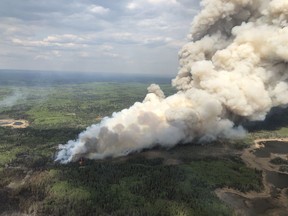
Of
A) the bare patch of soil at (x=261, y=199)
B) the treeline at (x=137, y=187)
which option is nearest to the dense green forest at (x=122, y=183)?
the treeline at (x=137, y=187)

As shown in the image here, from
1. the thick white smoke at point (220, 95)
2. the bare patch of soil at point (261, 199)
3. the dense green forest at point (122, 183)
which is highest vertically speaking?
the thick white smoke at point (220, 95)

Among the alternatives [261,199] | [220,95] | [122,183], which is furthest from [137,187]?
[220,95]

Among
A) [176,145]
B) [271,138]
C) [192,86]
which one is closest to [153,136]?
[176,145]

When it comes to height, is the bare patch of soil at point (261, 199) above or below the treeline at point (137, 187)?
below

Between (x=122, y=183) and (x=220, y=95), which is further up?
(x=220, y=95)

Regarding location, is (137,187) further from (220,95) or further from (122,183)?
(220,95)

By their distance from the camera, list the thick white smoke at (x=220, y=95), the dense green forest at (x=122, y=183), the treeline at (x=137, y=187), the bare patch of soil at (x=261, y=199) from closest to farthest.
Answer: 1. the treeline at (x=137, y=187)
2. the dense green forest at (x=122, y=183)
3. the bare patch of soil at (x=261, y=199)
4. the thick white smoke at (x=220, y=95)

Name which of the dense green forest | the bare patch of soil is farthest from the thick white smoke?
the bare patch of soil

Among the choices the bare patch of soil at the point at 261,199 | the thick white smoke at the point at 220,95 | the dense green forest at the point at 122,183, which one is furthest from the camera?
the thick white smoke at the point at 220,95

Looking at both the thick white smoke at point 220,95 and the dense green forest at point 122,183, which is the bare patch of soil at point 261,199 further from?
the thick white smoke at point 220,95

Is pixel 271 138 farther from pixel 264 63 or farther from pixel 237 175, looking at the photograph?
pixel 237 175
